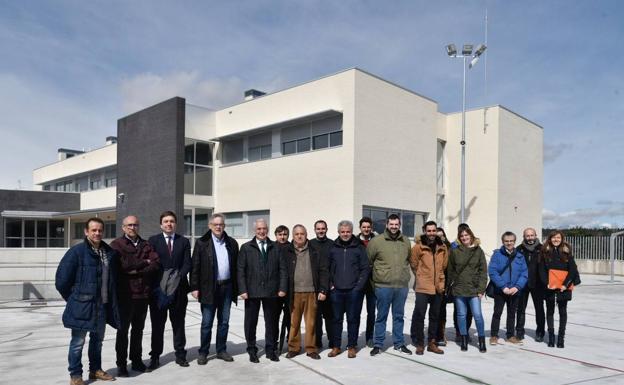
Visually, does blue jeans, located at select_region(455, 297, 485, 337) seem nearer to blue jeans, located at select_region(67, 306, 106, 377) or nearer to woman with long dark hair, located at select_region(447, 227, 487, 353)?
woman with long dark hair, located at select_region(447, 227, 487, 353)

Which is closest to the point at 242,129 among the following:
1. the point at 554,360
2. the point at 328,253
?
the point at 328,253

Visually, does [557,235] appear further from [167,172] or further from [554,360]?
[167,172]

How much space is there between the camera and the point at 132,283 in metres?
6.07

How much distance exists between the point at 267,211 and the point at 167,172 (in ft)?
15.1

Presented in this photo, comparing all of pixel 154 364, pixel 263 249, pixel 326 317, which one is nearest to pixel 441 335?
pixel 326 317

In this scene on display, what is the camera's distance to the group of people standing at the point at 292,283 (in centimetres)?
583

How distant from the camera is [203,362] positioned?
21.7 ft

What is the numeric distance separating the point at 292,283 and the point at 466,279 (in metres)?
2.54

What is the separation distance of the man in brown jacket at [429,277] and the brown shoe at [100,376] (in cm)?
402

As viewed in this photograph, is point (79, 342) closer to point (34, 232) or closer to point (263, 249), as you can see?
point (263, 249)

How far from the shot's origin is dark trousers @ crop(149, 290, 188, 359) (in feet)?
21.0

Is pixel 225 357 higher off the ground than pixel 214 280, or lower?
lower

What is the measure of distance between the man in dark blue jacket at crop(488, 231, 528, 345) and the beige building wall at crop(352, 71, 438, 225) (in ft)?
31.0

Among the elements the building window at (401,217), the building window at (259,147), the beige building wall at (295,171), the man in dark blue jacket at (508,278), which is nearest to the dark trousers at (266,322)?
the man in dark blue jacket at (508,278)
